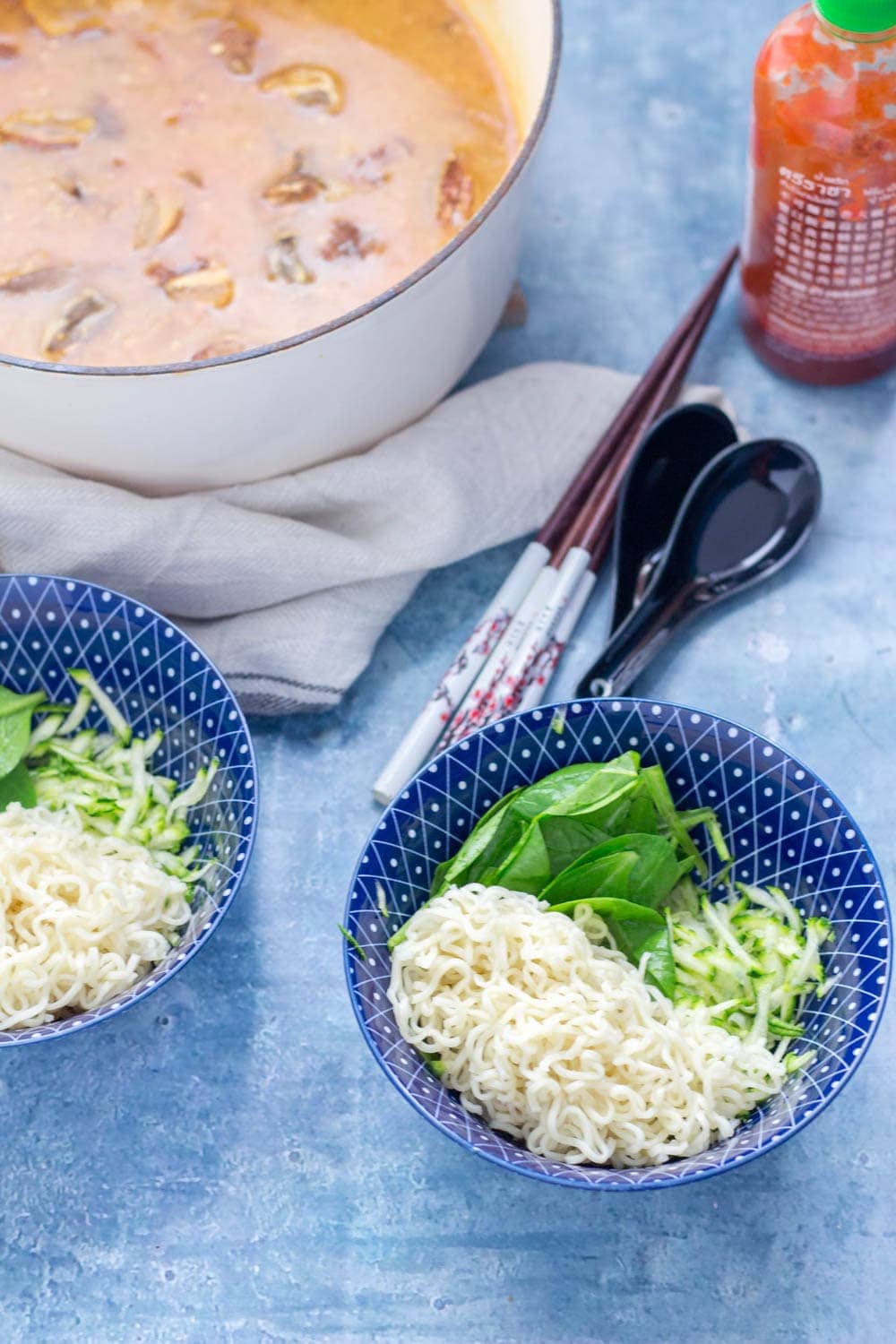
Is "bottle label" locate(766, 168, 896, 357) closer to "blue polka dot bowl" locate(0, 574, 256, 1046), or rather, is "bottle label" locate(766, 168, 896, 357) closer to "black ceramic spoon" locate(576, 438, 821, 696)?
"black ceramic spoon" locate(576, 438, 821, 696)

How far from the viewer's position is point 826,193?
65.1 inches

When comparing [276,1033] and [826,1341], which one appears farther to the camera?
[276,1033]

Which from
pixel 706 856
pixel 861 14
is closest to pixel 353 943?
pixel 706 856

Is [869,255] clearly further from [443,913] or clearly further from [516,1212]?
[516,1212]

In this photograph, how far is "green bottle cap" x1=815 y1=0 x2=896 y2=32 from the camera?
152 centimetres

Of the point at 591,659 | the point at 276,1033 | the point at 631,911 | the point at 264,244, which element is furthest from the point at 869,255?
the point at 276,1033

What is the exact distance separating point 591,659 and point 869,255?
54 cm

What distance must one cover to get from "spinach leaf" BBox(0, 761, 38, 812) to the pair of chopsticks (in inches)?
14.3

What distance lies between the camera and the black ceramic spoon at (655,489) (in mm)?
1767

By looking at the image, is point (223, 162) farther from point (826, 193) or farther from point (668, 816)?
point (668, 816)

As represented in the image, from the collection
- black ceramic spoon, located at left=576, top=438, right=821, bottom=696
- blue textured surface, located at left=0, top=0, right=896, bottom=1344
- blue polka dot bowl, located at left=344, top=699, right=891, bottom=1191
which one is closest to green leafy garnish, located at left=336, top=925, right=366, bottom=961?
blue polka dot bowl, located at left=344, top=699, right=891, bottom=1191

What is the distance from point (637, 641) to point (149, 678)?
535mm

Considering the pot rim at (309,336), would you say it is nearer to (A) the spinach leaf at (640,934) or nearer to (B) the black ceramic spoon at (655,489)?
(B) the black ceramic spoon at (655,489)

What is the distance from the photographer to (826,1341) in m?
1.44
